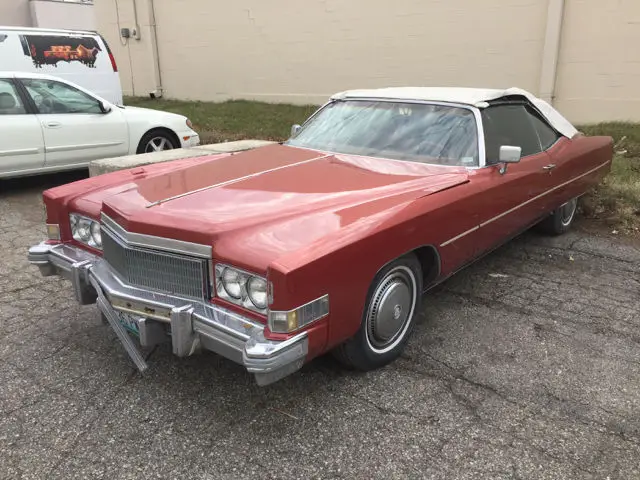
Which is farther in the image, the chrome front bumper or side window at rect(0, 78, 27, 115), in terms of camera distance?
side window at rect(0, 78, 27, 115)

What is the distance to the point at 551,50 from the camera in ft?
31.0

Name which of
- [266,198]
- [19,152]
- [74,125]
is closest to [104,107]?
[74,125]

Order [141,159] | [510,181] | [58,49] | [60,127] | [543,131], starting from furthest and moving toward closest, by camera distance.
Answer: [58,49] → [60,127] → [141,159] → [543,131] → [510,181]

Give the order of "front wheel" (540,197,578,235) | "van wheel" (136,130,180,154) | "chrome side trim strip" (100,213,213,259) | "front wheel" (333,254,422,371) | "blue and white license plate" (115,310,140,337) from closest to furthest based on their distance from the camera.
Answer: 1. "chrome side trim strip" (100,213,213,259)
2. "blue and white license plate" (115,310,140,337)
3. "front wheel" (333,254,422,371)
4. "front wheel" (540,197,578,235)
5. "van wheel" (136,130,180,154)

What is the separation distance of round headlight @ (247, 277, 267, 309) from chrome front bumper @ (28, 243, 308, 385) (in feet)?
0.30

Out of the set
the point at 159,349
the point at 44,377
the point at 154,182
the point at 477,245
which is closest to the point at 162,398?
the point at 159,349

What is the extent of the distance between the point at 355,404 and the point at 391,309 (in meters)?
0.54

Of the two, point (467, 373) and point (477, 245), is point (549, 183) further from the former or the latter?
point (467, 373)

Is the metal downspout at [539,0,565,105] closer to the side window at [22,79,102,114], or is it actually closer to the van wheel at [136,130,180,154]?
the van wheel at [136,130,180,154]

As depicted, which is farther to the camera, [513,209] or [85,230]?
[513,209]

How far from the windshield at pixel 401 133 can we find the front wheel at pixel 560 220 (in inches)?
71.7

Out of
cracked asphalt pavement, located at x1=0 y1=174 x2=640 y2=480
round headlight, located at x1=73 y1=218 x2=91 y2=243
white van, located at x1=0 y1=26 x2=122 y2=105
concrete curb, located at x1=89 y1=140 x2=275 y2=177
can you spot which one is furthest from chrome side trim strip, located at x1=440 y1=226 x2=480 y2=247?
white van, located at x1=0 y1=26 x2=122 y2=105

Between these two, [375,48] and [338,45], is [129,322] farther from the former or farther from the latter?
[338,45]

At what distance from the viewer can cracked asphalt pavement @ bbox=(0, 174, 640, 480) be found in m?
2.46
